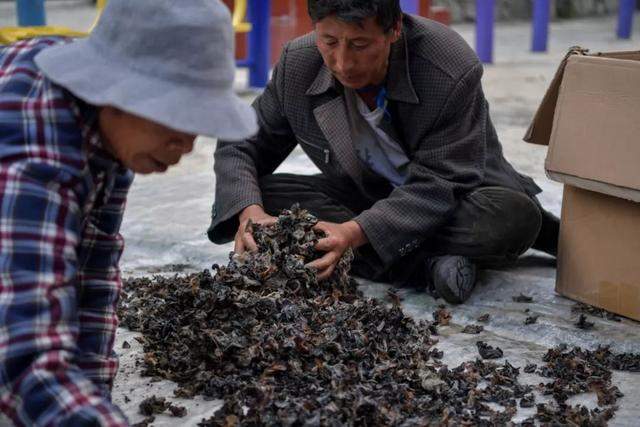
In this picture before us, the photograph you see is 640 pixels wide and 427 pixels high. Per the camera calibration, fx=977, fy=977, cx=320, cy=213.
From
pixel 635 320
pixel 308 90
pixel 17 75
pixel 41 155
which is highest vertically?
pixel 17 75

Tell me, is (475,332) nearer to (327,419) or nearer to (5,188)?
(327,419)

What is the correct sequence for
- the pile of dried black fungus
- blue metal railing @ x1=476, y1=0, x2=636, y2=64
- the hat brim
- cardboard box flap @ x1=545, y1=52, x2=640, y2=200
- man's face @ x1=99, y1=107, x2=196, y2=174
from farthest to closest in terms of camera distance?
blue metal railing @ x1=476, y1=0, x2=636, y2=64 → cardboard box flap @ x1=545, y1=52, x2=640, y2=200 → the pile of dried black fungus → man's face @ x1=99, y1=107, x2=196, y2=174 → the hat brim

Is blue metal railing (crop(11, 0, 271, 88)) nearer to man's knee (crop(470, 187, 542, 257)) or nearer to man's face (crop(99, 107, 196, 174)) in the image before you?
man's knee (crop(470, 187, 542, 257))

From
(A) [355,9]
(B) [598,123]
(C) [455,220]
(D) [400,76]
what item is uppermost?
(A) [355,9]

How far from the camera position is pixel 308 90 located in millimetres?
3441

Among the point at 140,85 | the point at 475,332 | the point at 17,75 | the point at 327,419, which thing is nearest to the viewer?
the point at 140,85

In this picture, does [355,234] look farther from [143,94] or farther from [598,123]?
[143,94]

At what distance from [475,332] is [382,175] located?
705mm

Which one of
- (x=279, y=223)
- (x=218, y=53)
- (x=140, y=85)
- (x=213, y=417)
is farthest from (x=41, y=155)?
(x=279, y=223)

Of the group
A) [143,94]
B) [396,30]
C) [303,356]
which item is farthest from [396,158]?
[143,94]

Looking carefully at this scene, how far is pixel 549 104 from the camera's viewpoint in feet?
11.0

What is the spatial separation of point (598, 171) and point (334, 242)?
2.83ft

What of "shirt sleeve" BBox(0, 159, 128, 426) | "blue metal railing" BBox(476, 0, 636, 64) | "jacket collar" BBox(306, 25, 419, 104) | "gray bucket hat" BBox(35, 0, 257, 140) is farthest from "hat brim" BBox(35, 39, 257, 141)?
"blue metal railing" BBox(476, 0, 636, 64)

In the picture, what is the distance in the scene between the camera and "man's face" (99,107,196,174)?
67.8 inches
